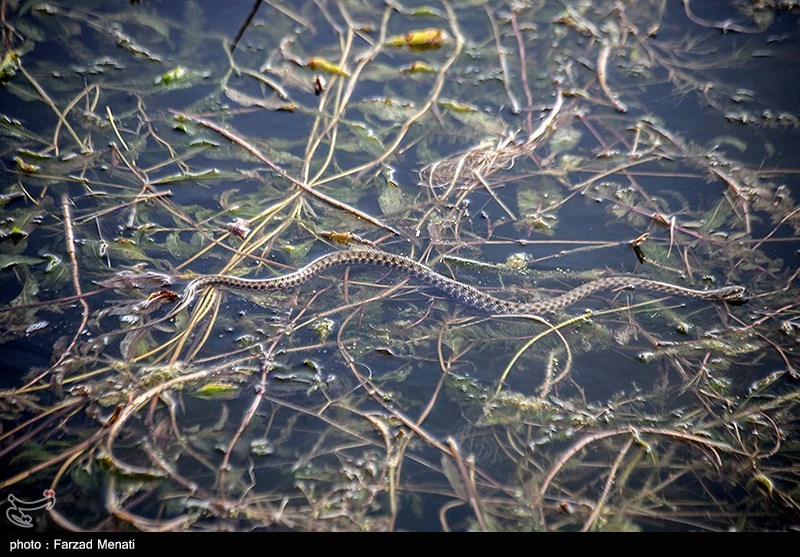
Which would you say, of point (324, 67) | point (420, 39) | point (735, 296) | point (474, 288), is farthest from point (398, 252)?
point (735, 296)

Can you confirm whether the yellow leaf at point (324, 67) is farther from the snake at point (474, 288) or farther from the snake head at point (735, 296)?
the snake head at point (735, 296)

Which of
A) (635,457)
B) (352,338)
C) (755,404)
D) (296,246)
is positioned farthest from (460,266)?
(755,404)

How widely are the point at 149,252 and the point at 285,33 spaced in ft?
10.00

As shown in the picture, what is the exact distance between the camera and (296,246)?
4.62 meters

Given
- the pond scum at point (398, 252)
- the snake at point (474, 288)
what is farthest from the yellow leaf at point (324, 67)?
the snake at point (474, 288)

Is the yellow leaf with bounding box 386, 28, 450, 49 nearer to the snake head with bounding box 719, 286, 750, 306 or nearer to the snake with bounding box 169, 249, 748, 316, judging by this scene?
the snake with bounding box 169, 249, 748, 316

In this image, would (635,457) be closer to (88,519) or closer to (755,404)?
(755,404)

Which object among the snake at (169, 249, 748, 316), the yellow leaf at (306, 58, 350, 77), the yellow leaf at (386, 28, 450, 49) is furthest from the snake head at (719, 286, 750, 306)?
the yellow leaf at (306, 58, 350, 77)

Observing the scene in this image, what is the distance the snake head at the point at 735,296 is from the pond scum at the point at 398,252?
0.08 meters

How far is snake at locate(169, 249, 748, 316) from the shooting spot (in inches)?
170

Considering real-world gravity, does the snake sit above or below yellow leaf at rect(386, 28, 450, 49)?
below

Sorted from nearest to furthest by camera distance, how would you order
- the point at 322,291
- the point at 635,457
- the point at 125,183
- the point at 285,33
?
the point at 635,457 < the point at 322,291 < the point at 125,183 < the point at 285,33

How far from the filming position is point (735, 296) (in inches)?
170

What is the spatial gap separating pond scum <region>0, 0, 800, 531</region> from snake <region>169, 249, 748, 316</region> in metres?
0.11
